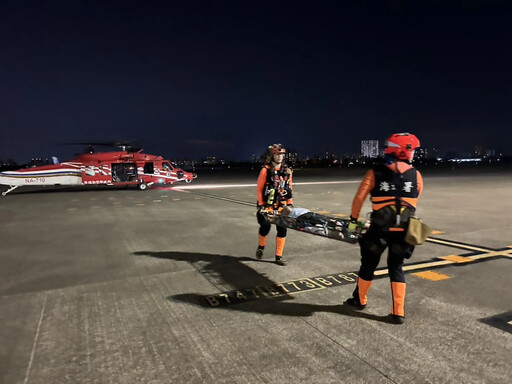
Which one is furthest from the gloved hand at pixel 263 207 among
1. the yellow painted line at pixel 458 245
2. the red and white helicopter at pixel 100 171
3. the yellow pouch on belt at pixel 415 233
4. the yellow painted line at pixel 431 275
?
the red and white helicopter at pixel 100 171

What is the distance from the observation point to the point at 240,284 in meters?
5.38

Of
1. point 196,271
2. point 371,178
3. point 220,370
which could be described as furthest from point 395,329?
point 196,271

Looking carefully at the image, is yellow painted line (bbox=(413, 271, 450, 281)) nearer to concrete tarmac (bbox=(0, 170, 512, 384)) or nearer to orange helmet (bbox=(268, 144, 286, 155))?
concrete tarmac (bbox=(0, 170, 512, 384))

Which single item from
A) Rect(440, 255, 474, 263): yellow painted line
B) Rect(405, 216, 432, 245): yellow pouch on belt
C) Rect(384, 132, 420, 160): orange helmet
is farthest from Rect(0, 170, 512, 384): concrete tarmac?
Rect(384, 132, 420, 160): orange helmet

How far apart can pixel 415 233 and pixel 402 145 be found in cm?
103

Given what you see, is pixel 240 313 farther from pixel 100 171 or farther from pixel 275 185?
pixel 100 171

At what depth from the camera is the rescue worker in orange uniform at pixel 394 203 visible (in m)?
4.06

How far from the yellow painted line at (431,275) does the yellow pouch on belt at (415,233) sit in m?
1.98

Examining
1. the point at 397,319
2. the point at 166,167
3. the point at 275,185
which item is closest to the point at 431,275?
the point at 397,319

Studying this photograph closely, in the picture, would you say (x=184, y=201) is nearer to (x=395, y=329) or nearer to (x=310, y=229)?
(x=310, y=229)

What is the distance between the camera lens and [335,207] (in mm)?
13586

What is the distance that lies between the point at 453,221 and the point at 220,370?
9.48m

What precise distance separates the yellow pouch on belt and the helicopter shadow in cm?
99

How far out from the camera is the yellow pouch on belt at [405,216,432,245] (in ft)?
12.7
